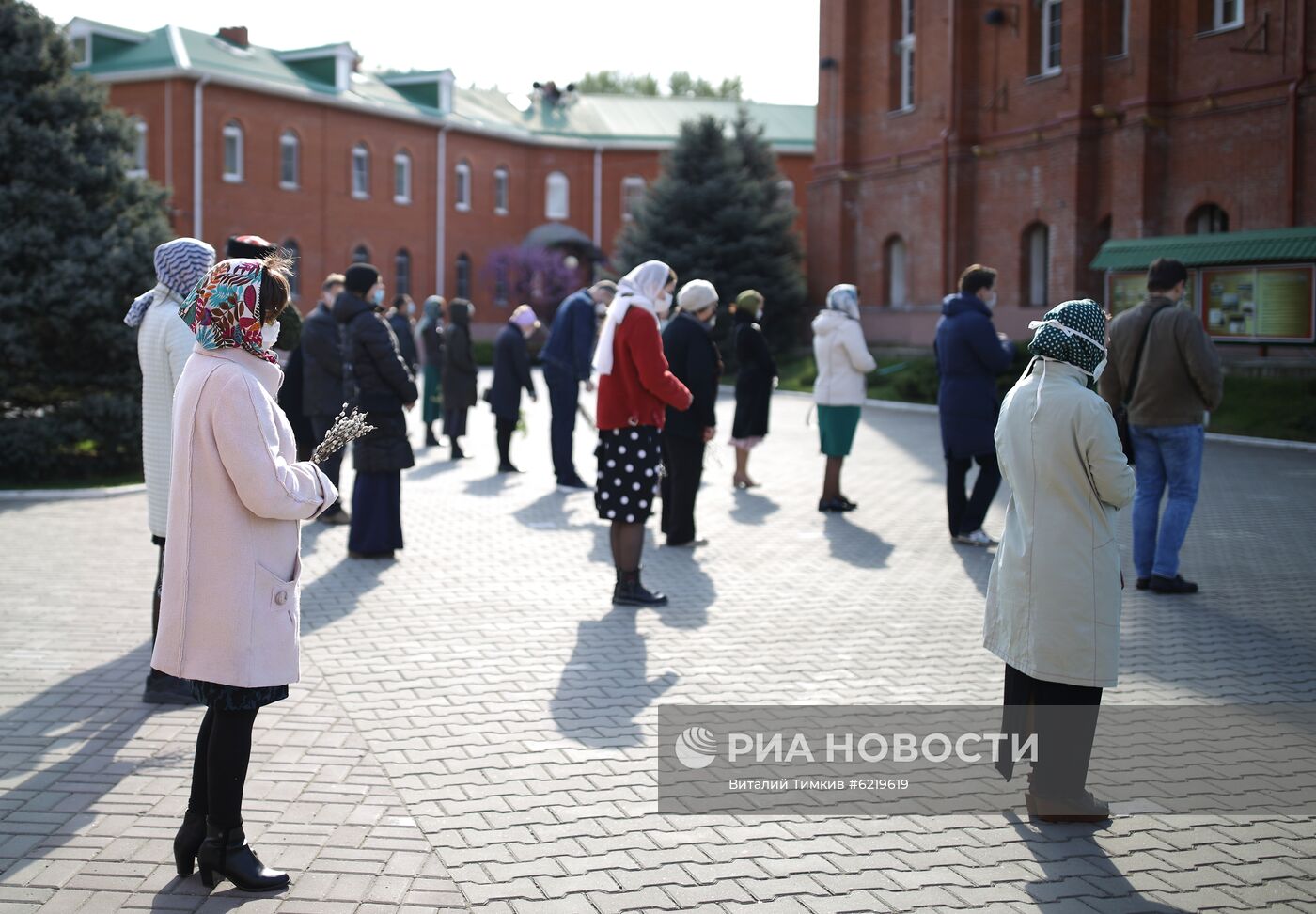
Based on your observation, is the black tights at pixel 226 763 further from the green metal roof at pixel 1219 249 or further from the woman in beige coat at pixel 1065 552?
the green metal roof at pixel 1219 249

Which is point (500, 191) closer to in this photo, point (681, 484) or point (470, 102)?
point (470, 102)

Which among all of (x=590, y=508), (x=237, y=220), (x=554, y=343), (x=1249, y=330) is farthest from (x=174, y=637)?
(x=237, y=220)

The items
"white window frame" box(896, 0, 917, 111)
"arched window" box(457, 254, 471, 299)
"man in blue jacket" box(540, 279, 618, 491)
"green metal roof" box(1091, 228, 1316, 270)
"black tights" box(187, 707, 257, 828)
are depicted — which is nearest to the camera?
"black tights" box(187, 707, 257, 828)

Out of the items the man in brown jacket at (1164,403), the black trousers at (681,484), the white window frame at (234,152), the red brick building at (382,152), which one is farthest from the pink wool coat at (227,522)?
the white window frame at (234,152)

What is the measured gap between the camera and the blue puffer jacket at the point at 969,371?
10398mm

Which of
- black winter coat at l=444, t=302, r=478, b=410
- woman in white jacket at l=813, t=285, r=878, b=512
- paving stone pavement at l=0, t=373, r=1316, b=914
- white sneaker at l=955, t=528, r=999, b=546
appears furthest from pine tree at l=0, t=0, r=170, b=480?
white sneaker at l=955, t=528, r=999, b=546

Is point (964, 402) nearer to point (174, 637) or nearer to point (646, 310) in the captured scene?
point (646, 310)

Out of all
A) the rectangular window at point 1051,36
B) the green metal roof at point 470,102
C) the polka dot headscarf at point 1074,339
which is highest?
the green metal roof at point 470,102

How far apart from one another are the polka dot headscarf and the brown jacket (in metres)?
3.80

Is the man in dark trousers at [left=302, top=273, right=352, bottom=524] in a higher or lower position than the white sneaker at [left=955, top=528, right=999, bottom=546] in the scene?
higher

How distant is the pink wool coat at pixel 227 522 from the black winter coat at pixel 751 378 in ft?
29.8

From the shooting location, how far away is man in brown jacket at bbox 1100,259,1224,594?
8.48 m

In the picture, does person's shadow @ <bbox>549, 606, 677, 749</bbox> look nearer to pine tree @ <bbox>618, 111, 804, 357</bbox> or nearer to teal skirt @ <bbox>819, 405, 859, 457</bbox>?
teal skirt @ <bbox>819, 405, 859, 457</bbox>

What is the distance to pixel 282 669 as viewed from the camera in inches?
167
